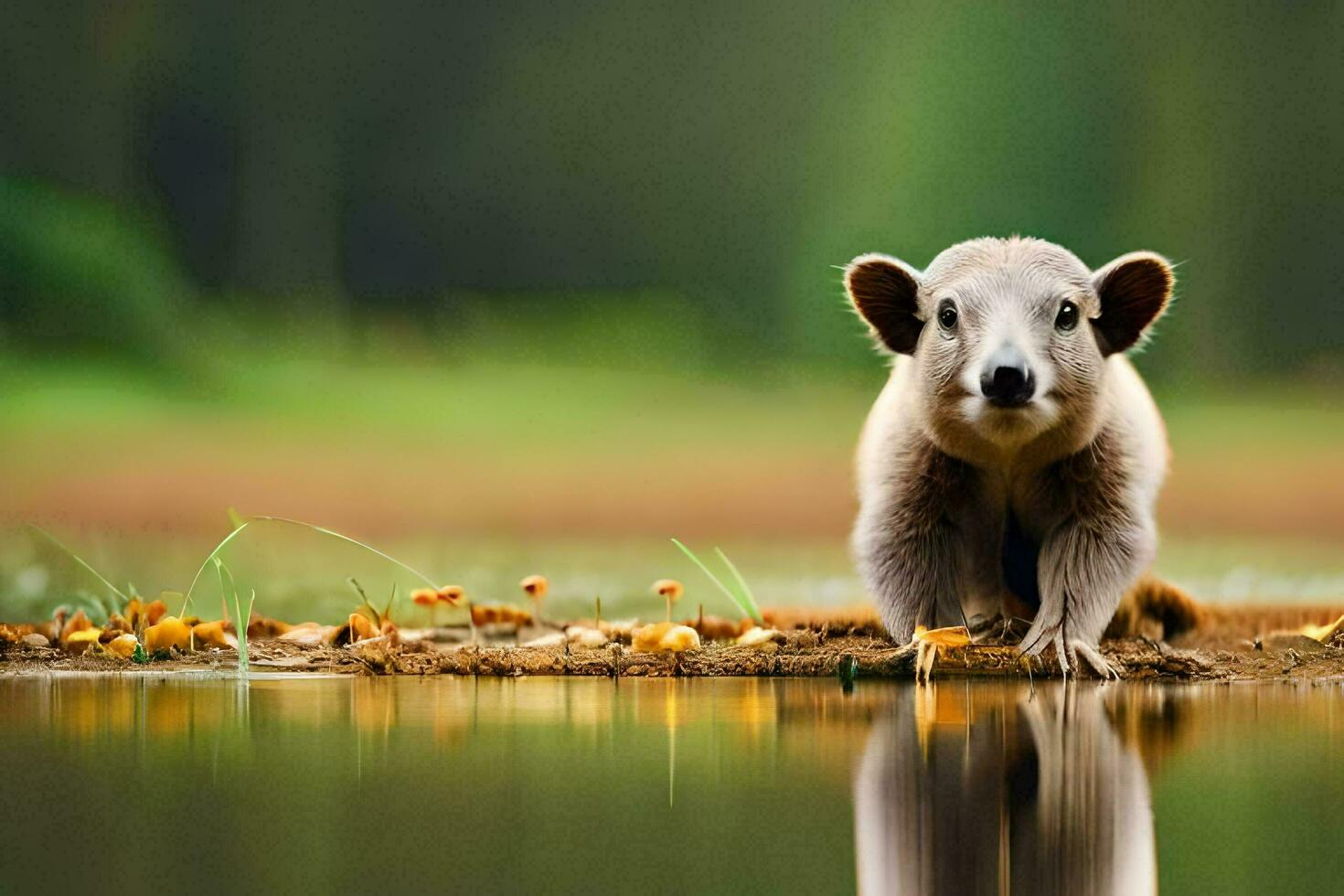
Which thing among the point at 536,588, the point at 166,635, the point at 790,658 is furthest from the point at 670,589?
the point at 166,635

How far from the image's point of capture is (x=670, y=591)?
4812 mm

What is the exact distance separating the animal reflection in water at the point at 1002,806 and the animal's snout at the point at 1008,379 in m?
0.90

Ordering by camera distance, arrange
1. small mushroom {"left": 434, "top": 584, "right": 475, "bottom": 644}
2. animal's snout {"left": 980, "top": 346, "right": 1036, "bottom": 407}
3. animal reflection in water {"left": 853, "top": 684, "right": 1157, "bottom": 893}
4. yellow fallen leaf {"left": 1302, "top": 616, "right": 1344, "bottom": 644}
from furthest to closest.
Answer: small mushroom {"left": 434, "top": 584, "right": 475, "bottom": 644} < yellow fallen leaf {"left": 1302, "top": 616, "right": 1344, "bottom": 644} < animal's snout {"left": 980, "top": 346, "right": 1036, "bottom": 407} < animal reflection in water {"left": 853, "top": 684, "right": 1157, "bottom": 893}

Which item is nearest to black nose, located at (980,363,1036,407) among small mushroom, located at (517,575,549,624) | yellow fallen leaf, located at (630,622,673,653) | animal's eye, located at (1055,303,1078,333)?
animal's eye, located at (1055,303,1078,333)

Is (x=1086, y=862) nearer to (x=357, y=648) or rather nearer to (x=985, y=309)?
(x=985, y=309)

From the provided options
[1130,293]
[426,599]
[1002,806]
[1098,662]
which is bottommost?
[1002,806]

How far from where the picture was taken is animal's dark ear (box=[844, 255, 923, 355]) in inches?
163

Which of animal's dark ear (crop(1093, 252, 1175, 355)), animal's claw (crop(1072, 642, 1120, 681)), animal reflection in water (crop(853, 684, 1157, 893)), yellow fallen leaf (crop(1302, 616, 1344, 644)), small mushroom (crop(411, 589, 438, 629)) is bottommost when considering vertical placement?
animal reflection in water (crop(853, 684, 1157, 893))

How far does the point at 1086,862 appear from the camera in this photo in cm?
198

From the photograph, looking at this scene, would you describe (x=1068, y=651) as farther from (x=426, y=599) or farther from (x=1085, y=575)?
(x=426, y=599)

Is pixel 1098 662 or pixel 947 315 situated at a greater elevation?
pixel 947 315

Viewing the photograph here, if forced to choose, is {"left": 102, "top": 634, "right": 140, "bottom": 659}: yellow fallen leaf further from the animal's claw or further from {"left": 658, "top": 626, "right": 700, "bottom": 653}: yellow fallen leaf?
the animal's claw

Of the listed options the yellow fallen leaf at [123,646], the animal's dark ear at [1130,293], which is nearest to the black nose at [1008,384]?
the animal's dark ear at [1130,293]

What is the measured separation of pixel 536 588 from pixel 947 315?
5.91 feet
